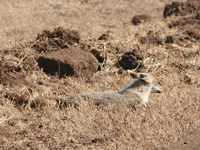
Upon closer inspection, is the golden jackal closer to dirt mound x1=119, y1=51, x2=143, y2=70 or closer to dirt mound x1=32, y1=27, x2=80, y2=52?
dirt mound x1=119, y1=51, x2=143, y2=70

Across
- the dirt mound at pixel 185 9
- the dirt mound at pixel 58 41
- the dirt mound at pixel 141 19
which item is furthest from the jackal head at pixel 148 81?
the dirt mound at pixel 185 9

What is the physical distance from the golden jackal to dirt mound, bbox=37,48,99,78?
1.75 meters

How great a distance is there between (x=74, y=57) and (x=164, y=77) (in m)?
1.99

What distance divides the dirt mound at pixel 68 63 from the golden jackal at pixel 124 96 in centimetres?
175

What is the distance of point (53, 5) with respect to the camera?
19312 mm

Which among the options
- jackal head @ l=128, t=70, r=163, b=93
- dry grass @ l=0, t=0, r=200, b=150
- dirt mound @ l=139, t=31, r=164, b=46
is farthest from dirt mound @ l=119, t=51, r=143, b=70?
jackal head @ l=128, t=70, r=163, b=93

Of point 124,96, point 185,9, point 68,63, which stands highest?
point 185,9

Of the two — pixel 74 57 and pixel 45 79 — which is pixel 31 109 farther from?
pixel 74 57

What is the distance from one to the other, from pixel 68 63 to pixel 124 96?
2.11 meters

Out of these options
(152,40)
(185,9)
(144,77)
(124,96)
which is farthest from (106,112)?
(185,9)

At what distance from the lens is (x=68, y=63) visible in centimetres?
783

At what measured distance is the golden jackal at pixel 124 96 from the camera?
598cm

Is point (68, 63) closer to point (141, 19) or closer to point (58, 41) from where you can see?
point (58, 41)

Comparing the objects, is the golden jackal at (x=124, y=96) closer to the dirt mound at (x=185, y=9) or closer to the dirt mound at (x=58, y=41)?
the dirt mound at (x=58, y=41)
